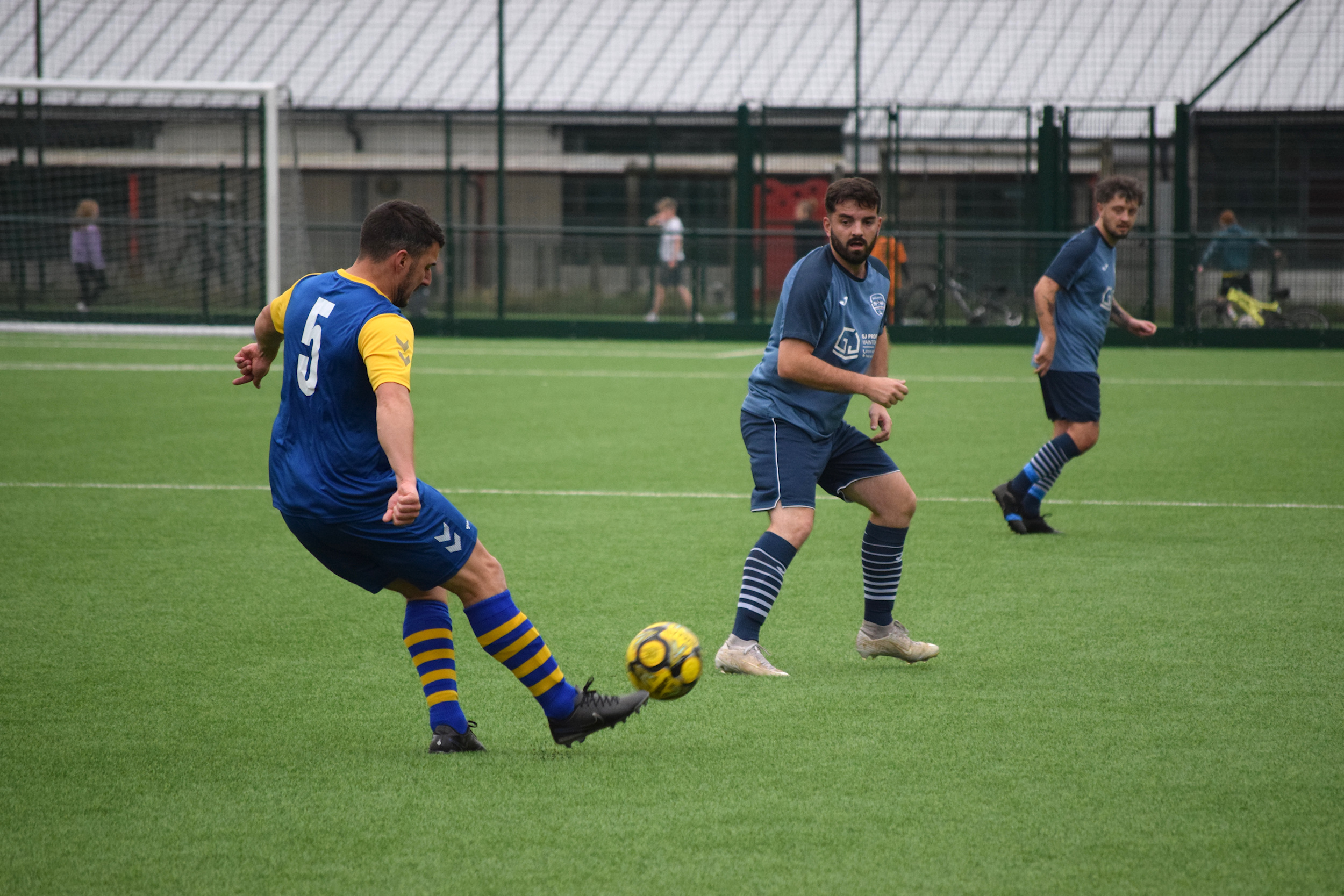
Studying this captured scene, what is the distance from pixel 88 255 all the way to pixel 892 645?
17.4 meters

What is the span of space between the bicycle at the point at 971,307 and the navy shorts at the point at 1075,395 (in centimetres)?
1332

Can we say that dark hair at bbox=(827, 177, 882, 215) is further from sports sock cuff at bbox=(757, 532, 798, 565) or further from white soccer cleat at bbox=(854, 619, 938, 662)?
white soccer cleat at bbox=(854, 619, 938, 662)

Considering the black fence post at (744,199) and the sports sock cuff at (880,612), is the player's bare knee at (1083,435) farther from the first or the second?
the black fence post at (744,199)

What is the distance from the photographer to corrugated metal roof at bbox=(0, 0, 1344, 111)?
86.0 ft

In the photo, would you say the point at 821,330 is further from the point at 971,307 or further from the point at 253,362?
the point at 971,307

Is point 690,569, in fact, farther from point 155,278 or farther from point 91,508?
point 155,278

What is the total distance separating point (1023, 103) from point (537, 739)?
2387 cm

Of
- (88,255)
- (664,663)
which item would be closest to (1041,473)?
(664,663)

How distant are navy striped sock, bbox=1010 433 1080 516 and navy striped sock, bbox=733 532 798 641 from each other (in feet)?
9.88

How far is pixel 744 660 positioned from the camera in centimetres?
480

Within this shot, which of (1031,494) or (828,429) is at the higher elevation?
(828,429)

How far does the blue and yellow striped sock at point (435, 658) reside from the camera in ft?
13.2

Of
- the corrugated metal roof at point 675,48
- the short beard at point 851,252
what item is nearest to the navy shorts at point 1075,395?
the short beard at point 851,252

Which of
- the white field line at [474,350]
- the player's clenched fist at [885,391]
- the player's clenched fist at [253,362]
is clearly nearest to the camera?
the player's clenched fist at [253,362]
